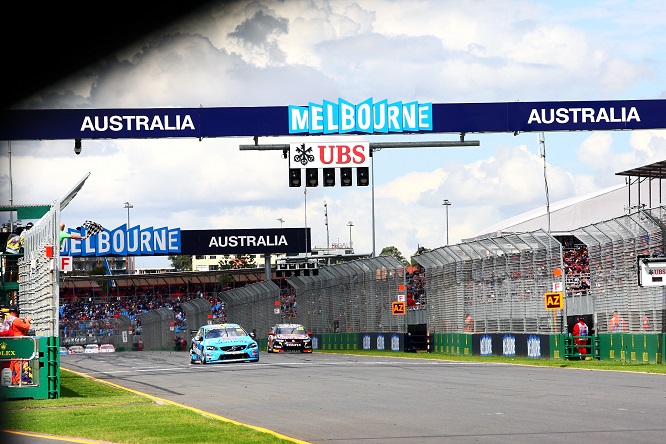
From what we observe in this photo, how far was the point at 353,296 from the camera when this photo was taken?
2080 inches

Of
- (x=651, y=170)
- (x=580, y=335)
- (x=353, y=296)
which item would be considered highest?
(x=651, y=170)

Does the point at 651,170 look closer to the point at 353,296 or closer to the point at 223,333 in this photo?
the point at 353,296

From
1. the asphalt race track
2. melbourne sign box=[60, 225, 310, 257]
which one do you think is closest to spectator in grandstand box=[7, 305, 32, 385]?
the asphalt race track

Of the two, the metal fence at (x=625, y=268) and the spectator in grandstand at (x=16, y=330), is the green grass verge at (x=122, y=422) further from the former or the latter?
the metal fence at (x=625, y=268)

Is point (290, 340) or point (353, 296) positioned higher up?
point (353, 296)

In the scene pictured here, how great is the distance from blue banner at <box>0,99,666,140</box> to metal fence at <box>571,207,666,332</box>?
2.71 m

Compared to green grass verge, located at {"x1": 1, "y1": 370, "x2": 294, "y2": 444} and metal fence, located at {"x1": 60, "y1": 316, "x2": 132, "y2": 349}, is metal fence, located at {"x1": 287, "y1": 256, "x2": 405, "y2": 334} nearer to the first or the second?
metal fence, located at {"x1": 60, "y1": 316, "x2": 132, "y2": 349}

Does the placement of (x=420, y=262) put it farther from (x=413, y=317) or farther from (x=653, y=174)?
(x=653, y=174)

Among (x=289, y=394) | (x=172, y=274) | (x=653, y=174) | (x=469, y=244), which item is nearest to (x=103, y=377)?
(x=289, y=394)

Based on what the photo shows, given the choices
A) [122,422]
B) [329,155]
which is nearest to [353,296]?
[329,155]

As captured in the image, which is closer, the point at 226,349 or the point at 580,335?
the point at 580,335

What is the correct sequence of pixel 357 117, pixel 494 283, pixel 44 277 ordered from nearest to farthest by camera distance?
pixel 44 277 → pixel 357 117 → pixel 494 283

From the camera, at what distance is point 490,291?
3800cm

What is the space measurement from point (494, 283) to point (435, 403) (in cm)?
2284
